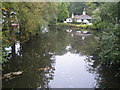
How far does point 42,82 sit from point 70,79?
1750 millimetres

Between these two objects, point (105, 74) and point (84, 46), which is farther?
point (84, 46)

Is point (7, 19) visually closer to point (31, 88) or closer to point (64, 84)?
point (31, 88)

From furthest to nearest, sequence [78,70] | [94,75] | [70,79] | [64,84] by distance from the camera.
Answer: [78,70]
[94,75]
[70,79]
[64,84]

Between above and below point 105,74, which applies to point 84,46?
above

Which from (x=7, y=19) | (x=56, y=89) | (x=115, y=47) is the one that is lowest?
(x=56, y=89)

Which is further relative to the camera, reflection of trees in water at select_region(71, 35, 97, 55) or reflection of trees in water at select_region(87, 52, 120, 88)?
reflection of trees in water at select_region(71, 35, 97, 55)

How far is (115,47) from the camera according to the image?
7.21 meters

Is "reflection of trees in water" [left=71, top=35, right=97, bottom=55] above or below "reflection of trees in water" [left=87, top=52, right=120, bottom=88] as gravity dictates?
above

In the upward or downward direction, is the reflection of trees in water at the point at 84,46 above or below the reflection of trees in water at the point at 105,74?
above

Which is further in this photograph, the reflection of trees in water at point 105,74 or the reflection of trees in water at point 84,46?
the reflection of trees in water at point 84,46

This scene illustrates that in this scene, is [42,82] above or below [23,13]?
below

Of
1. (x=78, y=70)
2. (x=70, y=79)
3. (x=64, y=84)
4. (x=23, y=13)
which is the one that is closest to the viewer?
(x=64, y=84)

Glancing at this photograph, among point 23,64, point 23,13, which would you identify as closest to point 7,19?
point 23,13

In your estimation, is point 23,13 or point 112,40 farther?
point 23,13
